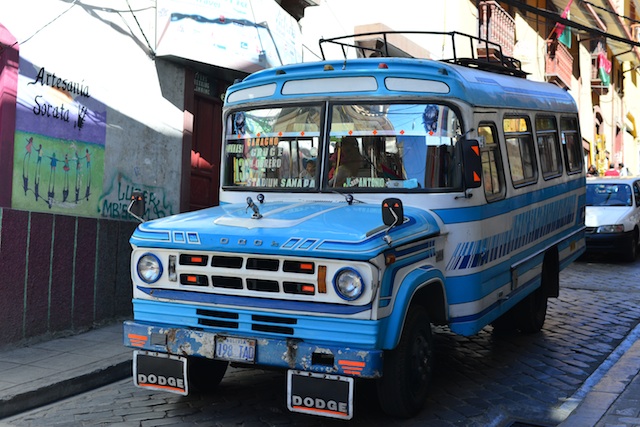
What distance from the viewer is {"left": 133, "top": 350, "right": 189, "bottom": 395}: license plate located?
5207 millimetres

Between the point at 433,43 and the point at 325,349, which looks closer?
the point at 325,349

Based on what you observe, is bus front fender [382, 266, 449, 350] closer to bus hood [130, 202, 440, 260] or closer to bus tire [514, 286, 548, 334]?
bus hood [130, 202, 440, 260]

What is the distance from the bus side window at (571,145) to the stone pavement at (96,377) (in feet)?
7.40

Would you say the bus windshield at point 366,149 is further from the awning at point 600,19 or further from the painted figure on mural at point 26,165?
the awning at point 600,19

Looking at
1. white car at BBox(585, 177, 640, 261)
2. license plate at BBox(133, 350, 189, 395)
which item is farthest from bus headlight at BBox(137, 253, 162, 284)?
white car at BBox(585, 177, 640, 261)

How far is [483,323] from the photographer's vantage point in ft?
20.6

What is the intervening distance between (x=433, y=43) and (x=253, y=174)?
1227 centimetres

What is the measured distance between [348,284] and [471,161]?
5.03ft

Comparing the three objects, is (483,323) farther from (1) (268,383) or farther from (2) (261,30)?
(2) (261,30)

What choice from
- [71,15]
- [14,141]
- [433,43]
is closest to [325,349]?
[14,141]

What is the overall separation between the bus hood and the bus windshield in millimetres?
290

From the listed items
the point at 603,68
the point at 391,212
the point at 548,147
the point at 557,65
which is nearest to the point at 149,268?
the point at 391,212

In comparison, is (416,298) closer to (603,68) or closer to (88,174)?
(88,174)

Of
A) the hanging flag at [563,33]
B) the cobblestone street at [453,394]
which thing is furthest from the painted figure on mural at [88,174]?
the hanging flag at [563,33]
